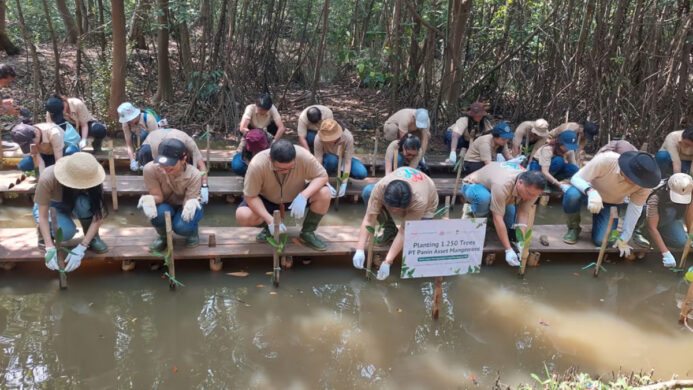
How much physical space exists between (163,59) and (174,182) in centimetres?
550

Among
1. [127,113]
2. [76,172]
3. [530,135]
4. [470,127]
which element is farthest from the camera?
[470,127]

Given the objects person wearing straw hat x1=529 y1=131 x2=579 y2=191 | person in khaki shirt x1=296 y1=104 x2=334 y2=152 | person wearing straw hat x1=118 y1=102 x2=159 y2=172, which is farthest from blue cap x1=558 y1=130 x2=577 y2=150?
person wearing straw hat x1=118 y1=102 x2=159 y2=172

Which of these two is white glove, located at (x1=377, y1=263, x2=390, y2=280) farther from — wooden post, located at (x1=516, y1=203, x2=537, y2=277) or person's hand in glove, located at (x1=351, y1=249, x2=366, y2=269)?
wooden post, located at (x1=516, y1=203, x2=537, y2=277)

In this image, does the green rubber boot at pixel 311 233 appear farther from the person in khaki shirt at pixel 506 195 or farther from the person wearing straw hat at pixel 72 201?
the person wearing straw hat at pixel 72 201

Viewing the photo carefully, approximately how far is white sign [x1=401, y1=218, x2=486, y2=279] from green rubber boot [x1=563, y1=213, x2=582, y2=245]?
1.82 m

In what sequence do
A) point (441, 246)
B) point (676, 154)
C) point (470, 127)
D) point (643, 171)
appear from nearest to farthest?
1. point (441, 246)
2. point (643, 171)
3. point (676, 154)
4. point (470, 127)

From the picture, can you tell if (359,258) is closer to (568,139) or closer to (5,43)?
(568,139)

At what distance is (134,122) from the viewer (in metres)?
5.92

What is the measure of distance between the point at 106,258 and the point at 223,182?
2.17 meters

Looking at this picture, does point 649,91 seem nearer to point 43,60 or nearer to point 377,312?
point 377,312

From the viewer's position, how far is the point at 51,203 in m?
3.92

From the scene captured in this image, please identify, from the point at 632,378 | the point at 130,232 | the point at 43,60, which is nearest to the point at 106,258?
the point at 130,232

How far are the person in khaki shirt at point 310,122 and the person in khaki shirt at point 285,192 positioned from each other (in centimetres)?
179

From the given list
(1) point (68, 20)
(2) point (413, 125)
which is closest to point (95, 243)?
(2) point (413, 125)
